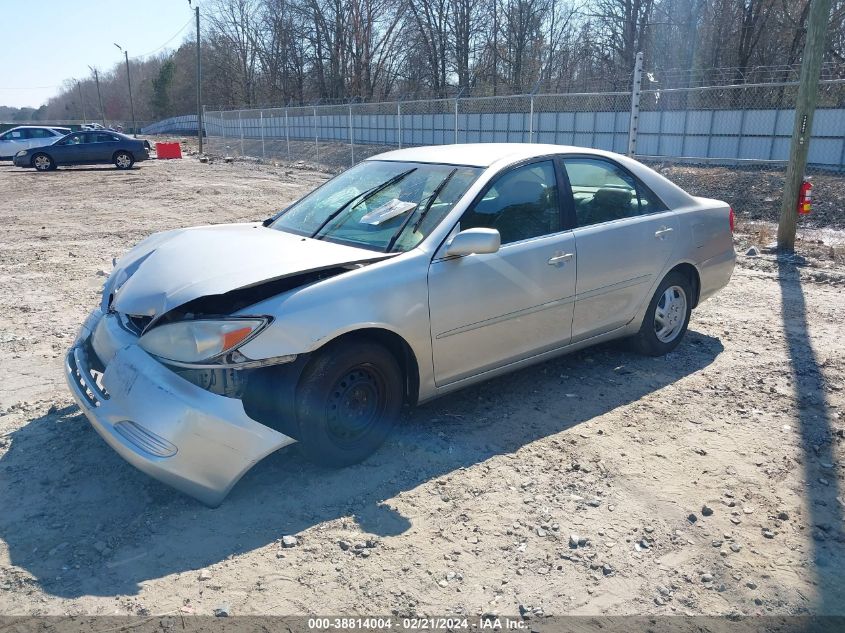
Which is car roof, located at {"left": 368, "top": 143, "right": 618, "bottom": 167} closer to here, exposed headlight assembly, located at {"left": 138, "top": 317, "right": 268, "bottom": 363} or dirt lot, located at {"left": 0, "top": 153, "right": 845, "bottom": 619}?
dirt lot, located at {"left": 0, "top": 153, "right": 845, "bottom": 619}

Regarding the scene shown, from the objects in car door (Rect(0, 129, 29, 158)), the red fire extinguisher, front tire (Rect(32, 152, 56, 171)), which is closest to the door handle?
the red fire extinguisher

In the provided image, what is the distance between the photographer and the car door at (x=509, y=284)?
384 centimetres

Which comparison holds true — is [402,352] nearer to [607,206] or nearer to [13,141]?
[607,206]

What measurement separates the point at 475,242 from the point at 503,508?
4.57ft

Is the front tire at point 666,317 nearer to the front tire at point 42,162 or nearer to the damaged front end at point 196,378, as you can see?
the damaged front end at point 196,378

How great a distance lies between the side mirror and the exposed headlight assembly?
1.14 metres

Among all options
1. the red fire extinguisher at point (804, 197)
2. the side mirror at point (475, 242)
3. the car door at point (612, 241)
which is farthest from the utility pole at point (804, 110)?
the side mirror at point (475, 242)

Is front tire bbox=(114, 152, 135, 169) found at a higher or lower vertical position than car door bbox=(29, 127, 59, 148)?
lower

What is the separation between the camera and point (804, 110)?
27.9 feet

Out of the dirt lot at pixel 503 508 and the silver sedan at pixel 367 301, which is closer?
the dirt lot at pixel 503 508

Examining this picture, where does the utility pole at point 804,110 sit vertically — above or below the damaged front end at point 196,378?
above

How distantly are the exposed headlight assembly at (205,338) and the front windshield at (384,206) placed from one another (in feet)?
3.25

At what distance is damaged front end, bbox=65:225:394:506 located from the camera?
3.06 metres

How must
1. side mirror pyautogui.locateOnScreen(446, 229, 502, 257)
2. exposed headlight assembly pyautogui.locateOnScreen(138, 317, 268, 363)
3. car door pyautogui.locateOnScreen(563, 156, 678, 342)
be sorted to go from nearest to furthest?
1. exposed headlight assembly pyautogui.locateOnScreen(138, 317, 268, 363)
2. side mirror pyautogui.locateOnScreen(446, 229, 502, 257)
3. car door pyautogui.locateOnScreen(563, 156, 678, 342)
